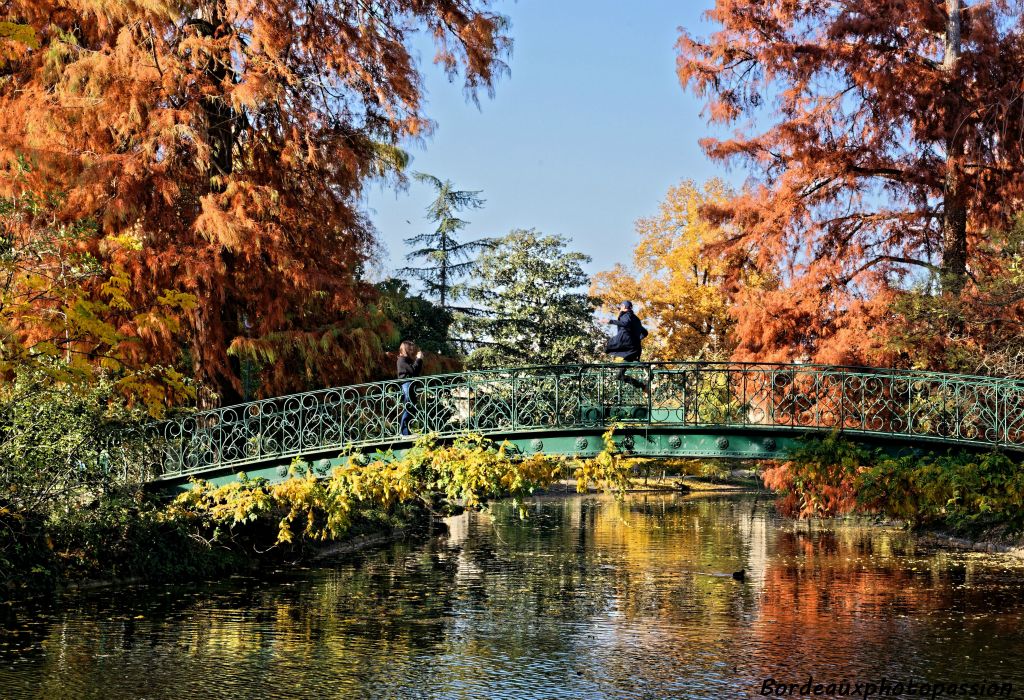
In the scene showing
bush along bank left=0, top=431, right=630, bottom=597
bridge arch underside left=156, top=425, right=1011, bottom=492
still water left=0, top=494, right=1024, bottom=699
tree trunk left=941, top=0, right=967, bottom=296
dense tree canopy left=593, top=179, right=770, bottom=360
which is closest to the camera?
still water left=0, top=494, right=1024, bottom=699

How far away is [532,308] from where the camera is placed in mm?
48062

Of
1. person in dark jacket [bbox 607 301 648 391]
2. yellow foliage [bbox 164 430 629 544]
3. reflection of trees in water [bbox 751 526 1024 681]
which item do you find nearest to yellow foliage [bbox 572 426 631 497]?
yellow foliage [bbox 164 430 629 544]

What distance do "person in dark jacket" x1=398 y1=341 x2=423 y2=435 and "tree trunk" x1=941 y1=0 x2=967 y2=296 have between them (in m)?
12.5

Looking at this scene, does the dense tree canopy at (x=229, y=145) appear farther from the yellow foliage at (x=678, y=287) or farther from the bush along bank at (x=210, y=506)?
the yellow foliage at (x=678, y=287)

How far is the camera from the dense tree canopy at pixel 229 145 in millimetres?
22141

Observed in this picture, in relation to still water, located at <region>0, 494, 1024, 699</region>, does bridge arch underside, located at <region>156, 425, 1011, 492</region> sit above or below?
above

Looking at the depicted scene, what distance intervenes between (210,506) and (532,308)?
29055 millimetres

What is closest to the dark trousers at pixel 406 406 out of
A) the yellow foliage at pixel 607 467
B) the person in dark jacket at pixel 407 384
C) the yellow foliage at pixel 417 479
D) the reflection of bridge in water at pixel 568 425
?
the person in dark jacket at pixel 407 384

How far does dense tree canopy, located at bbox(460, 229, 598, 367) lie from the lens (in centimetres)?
4769

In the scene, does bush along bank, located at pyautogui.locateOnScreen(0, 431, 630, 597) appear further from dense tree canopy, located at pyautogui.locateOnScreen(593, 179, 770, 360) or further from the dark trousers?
dense tree canopy, located at pyautogui.locateOnScreen(593, 179, 770, 360)

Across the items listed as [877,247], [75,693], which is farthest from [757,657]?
[877,247]

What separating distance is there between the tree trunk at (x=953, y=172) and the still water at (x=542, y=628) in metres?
6.63

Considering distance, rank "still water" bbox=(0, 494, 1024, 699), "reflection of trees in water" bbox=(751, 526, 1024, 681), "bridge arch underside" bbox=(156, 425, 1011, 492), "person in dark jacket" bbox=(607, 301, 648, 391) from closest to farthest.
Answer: "still water" bbox=(0, 494, 1024, 699)
"reflection of trees in water" bbox=(751, 526, 1024, 681)
"bridge arch underside" bbox=(156, 425, 1011, 492)
"person in dark jacket" bbox=(607, 301, 648, 391)

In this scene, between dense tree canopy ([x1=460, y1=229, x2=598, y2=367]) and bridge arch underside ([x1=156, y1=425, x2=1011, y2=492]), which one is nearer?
bridge arch underside ([x1=156, y1=425, x2=1011, y2=492])
